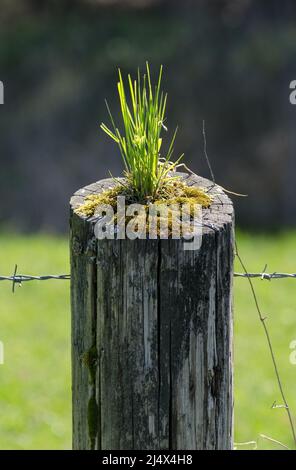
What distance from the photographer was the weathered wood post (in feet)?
6.89

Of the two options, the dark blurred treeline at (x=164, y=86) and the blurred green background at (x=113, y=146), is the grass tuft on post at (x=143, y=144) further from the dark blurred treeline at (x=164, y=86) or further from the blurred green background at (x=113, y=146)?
the dark blurred treeline at (x=164, y=86)

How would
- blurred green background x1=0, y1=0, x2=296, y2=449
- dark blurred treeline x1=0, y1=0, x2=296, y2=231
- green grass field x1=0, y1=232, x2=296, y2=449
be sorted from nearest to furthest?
green grass field x1=0, y1=232, x2=296, y2=449 → blurred green background x1=0, y1=0, x2=296, y2=449 → dark blurred treeline x1=0, y1=0, x2=296, y2=231

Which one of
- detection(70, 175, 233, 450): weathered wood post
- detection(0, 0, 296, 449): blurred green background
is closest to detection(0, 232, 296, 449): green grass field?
detection(0, 0, 296, 449): blurred green background

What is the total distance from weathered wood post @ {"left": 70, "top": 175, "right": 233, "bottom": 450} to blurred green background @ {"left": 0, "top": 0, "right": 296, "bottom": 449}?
3560 mm

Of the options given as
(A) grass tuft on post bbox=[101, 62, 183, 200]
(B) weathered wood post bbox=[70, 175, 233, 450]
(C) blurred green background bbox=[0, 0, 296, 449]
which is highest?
(C) blurred green background bbox=[0, 0, 296, 449]

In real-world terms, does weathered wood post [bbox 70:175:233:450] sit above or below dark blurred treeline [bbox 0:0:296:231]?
below

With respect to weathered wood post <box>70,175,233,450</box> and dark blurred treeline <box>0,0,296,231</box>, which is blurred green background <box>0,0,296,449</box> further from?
weathered wood post <box>70,175,233,450</box>

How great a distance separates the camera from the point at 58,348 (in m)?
7.52

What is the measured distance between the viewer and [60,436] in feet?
19.3

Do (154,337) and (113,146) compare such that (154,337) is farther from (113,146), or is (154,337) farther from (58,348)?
(113,146)

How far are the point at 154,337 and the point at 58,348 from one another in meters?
5.51

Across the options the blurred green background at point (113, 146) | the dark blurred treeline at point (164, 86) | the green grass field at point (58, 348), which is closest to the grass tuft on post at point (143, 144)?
the green grass field at point (58, 348)

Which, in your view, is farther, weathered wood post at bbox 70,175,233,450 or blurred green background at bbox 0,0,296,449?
blurred green background at bbox 0,0,296,449

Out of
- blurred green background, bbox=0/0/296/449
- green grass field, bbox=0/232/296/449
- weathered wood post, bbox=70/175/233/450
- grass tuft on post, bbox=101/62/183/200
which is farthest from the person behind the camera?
blurred green background, bbox=0/0/296/449
